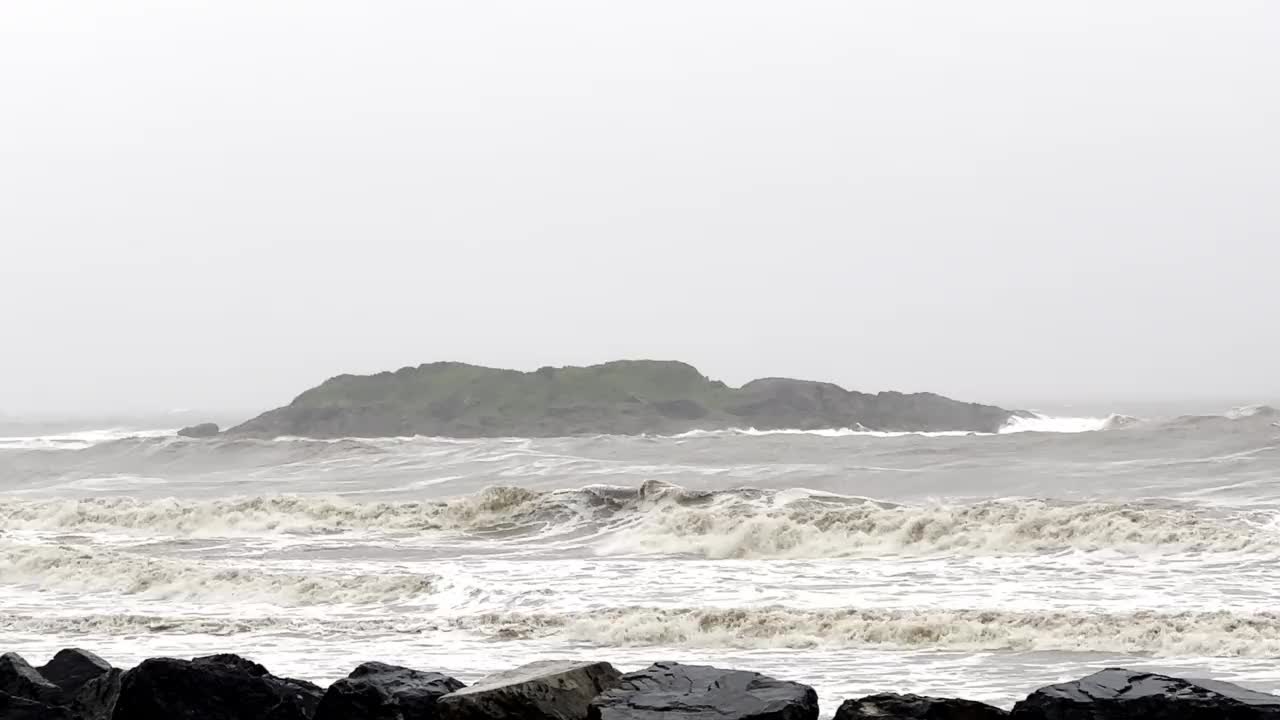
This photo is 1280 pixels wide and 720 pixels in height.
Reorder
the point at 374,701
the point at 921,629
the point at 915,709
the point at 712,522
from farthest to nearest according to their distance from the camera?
the point at 712,522, the point at 921,629, the point at 374,701, the point at 915,709

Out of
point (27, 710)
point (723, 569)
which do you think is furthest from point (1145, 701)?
point (723, 569)

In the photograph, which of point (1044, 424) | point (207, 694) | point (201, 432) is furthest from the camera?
point (1044, 424)

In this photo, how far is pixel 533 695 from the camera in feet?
17.3

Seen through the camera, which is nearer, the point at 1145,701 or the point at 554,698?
the point at 1145,701

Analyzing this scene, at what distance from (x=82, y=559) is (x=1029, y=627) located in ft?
34.2

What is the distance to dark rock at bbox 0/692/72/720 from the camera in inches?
223

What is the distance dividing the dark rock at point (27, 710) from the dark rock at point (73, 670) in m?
0.49

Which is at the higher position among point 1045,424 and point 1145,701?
point 1045,424

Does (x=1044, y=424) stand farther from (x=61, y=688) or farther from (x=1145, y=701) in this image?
(x=61, y=688)

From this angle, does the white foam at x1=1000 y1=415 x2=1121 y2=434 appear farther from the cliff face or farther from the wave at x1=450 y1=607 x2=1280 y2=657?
the wave at x1=450 y1=607 x2=1280 y2=657

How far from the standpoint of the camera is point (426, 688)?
18.5 ft

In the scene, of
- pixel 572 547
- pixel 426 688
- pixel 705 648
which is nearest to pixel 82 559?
pixel 572 547

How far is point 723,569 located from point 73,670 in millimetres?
7860

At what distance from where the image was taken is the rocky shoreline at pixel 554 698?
16.4 feet
